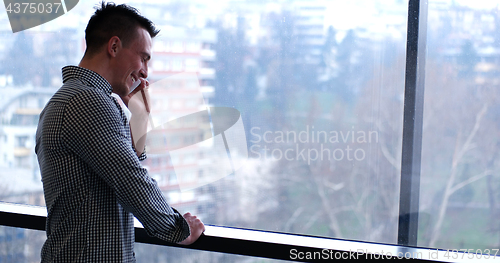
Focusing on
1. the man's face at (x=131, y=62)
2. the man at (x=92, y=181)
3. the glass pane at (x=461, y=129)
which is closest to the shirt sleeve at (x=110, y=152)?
the man at (x=92, y=181)

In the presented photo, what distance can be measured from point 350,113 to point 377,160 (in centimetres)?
21

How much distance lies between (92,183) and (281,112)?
79cm

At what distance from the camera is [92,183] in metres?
1.11

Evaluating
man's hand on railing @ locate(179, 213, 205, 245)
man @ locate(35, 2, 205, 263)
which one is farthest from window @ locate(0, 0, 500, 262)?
man @ locate(35, 2, 205, 263)

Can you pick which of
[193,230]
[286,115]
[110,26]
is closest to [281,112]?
[286,115]

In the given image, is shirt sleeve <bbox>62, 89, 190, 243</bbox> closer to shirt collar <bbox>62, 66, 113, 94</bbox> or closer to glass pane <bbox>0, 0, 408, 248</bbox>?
shirt collar <bbox>62, 66, 113, 94</bbox>

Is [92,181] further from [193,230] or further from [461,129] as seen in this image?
[461,129]

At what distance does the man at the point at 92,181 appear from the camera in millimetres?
1054

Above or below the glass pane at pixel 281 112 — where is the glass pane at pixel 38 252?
below

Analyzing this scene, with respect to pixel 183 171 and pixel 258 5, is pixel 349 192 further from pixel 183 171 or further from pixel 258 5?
pixel 258 5

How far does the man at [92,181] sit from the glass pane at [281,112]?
1.85ft

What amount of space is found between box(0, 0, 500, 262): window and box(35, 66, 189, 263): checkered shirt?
58 centimetres

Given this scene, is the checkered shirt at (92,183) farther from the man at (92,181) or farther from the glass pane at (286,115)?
the glass pane at (286,115)

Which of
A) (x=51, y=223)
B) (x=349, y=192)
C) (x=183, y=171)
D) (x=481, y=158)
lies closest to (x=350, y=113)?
(x=349, y=192)
